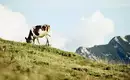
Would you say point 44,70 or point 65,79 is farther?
point 65,79

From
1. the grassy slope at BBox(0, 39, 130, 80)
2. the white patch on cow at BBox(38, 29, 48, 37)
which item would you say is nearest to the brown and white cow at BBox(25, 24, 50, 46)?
the white patch on cow at BBox(38, 29, 48, 37)

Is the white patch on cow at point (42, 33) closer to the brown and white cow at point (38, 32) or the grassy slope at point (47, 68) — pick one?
the brown and white cow at point (38, 32)

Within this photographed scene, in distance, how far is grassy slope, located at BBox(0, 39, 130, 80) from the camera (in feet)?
38.9

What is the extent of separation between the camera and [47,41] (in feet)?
121

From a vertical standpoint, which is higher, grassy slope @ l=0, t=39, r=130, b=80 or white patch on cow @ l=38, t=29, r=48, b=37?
white patch on cow @ l=38, t=29, r=48, b=37

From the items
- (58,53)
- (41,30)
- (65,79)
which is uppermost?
(41,30)

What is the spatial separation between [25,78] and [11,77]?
0.55 meters

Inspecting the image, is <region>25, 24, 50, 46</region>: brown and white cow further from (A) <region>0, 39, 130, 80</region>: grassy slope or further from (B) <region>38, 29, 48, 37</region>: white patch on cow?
(A) <region>0, 39, 130, 80</region>: grassy slope

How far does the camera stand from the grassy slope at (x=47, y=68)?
11.9 metres

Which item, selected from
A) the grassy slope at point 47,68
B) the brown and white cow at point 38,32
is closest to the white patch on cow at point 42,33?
the brown and white cow at point 38,32

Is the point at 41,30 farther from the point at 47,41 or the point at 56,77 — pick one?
the point at 56,77

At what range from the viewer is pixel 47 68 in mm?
14492

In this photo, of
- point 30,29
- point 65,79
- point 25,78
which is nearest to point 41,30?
point 30,29

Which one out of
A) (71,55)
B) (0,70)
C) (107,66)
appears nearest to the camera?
(0,70)
